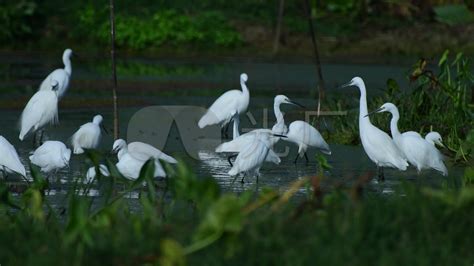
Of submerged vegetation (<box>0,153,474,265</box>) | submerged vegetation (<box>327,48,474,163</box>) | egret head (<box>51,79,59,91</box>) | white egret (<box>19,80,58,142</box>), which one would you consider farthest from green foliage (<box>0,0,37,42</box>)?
submerged vegetation (<box>0,153,474,265</box>)

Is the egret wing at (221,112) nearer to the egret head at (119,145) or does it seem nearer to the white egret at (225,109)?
the white egret at (225,109)

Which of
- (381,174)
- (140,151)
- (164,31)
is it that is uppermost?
(164,31)

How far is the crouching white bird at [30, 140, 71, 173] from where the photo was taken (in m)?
9.66

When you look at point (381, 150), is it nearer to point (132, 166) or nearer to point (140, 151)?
point (140, 151)

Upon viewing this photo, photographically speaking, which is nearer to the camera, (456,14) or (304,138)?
(304,138)

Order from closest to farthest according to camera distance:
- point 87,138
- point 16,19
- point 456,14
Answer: point 87,138, point 456,14, point 16,19

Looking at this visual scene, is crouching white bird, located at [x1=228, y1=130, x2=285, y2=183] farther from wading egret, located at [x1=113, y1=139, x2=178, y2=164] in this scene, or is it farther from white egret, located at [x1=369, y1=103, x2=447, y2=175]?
white egret, located at [x1=369, y1=103, x2=447, y2=175]

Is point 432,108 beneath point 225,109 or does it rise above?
above

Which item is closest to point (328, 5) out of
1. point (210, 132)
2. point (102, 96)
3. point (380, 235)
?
point (102, 96)

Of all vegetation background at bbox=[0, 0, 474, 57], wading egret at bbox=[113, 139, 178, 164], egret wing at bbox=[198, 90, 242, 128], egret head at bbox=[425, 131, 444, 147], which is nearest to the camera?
wading egret at bbox=[113, 139, 178, 164]

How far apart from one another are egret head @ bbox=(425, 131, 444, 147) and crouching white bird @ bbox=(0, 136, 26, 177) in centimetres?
345

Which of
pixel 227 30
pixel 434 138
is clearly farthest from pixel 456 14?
pixel 227 30

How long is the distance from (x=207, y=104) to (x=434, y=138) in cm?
609

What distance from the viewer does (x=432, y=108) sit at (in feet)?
40.4
